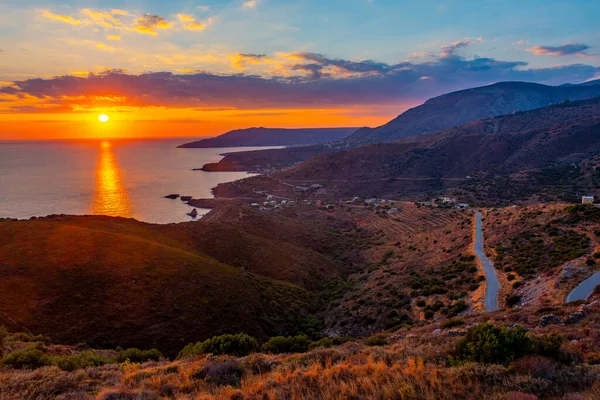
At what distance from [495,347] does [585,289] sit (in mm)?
12221

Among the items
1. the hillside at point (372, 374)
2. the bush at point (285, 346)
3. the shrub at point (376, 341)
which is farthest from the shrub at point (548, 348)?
the bush at point (285, 346)

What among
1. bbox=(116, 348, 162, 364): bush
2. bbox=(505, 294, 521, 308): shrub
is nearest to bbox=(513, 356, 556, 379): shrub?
bbox=(505, 294, 521, 308): shrub

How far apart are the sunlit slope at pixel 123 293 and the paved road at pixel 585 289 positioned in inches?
598

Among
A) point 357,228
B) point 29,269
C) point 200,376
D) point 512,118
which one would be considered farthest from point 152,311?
point 512,118

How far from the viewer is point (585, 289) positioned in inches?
614

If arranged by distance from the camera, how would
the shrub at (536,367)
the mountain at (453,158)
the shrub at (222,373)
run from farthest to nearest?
the mountain at (453,158)
the shrub at (222,373)
the shrub at (536,367)

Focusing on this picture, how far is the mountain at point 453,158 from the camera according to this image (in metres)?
100

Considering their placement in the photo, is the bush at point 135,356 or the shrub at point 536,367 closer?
the shrub at point 536,367

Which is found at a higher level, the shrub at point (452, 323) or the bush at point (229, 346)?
the shrub at point (452, 323)

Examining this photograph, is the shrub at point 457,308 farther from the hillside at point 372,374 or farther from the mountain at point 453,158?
the mountain at point 453,158

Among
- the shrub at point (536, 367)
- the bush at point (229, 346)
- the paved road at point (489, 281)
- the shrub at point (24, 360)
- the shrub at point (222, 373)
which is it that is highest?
the shrub at point (536, 367)

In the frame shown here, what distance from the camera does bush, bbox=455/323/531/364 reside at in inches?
291

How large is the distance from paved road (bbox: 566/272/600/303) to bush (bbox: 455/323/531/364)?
32.3ft

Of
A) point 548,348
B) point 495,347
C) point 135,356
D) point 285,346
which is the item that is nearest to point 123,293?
point 135,356
